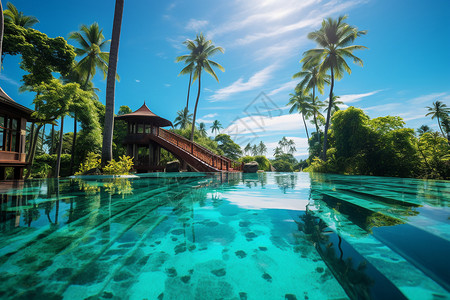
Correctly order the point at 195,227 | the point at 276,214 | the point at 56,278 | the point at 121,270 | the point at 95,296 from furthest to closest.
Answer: the point at 276,214, the point at 195,227, the point at 121,270, the point at 56,278, the point at 95,296

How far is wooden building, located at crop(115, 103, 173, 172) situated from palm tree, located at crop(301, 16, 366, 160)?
16.0m

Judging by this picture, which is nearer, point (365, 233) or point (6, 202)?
point (365, 233)

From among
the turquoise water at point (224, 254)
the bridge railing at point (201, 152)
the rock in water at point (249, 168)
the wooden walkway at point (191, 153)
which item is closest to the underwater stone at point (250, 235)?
the turquoise water at point (224, 254)

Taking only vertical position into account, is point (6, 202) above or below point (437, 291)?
above

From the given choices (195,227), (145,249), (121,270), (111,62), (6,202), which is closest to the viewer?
(121,270)

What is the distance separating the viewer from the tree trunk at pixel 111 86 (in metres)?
10.3

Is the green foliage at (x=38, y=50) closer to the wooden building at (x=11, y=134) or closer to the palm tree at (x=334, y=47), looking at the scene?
the wooden building at (x=11, y=134)

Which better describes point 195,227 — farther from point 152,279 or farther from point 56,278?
point 56,278

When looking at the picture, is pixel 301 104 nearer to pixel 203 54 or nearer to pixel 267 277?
pixel 203 54

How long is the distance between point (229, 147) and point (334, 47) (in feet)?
70.9

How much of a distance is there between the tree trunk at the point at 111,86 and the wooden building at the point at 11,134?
375cm

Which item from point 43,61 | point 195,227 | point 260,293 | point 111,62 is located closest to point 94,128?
point 43,61

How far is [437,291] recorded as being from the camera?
4.02 feet

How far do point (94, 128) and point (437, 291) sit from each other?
20531mm
